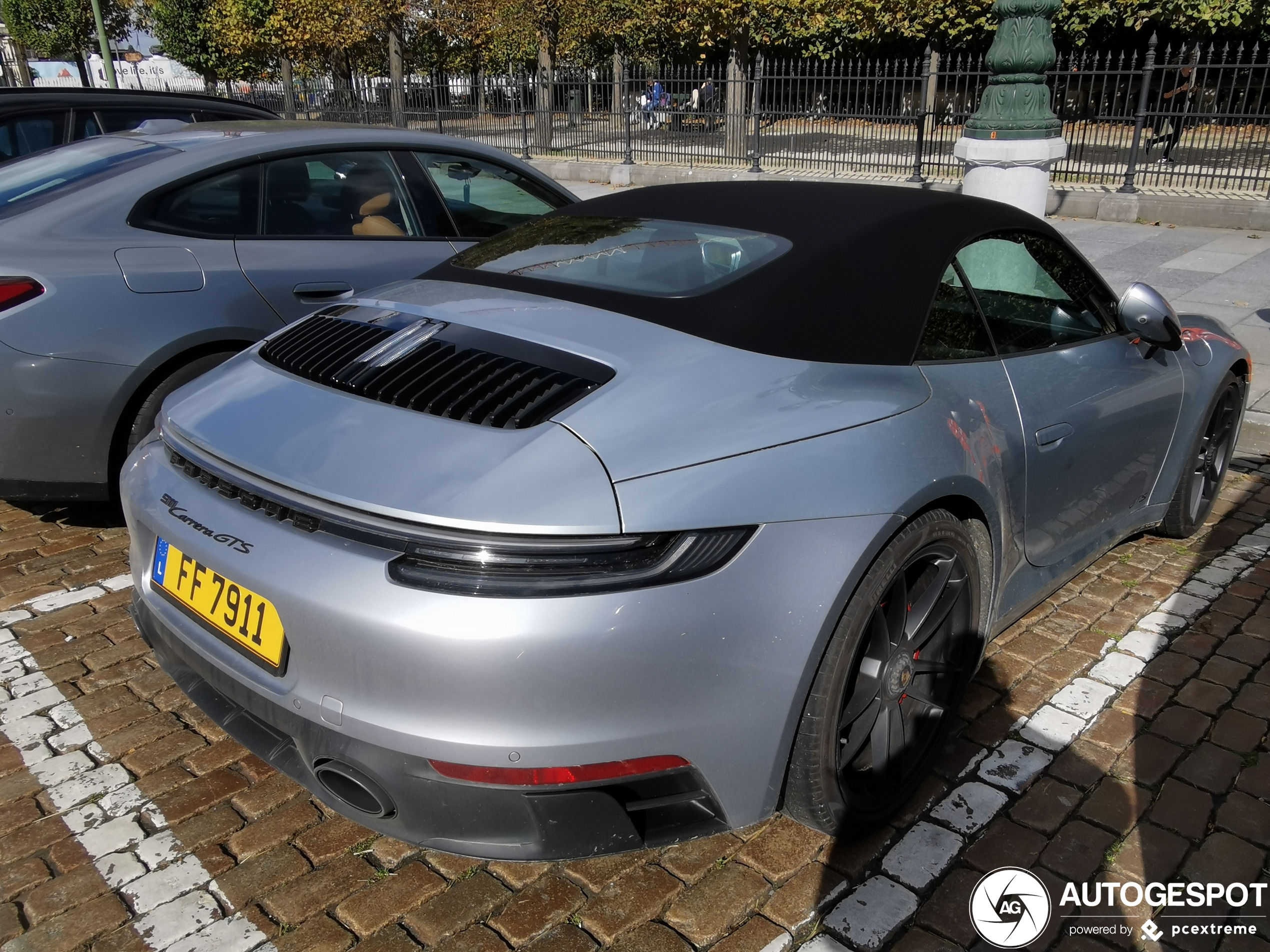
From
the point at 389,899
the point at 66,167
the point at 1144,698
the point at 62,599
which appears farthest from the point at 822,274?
the point at 66,167

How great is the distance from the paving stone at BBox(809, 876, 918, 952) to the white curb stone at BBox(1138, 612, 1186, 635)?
1.76m

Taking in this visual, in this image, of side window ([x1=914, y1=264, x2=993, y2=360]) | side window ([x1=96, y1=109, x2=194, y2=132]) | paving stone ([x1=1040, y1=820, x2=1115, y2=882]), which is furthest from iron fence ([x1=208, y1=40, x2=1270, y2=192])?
paving stone ([x1=1040, y1=820, x2=1115, y2=882])

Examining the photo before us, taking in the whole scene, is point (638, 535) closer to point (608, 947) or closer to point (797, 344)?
point (797, 344)

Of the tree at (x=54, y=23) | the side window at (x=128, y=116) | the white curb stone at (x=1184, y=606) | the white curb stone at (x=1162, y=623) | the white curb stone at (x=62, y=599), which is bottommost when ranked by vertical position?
the white curb stone at (x=1184, y=606)

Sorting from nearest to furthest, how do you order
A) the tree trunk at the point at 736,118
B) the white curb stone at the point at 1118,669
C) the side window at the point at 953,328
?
the side window at the point at 953,328, the white curb stone at the point at 1118,669, the tree trunk at the point at 736,118

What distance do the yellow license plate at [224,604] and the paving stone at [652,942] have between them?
3.05 feet

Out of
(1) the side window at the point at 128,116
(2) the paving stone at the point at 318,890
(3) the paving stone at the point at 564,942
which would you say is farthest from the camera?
(1) the side window at the point at 128,116

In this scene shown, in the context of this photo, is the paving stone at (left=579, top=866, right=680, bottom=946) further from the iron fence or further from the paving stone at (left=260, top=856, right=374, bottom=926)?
the iron fence

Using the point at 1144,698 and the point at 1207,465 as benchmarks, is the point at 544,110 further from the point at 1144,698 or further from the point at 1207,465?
the point at 1144,698

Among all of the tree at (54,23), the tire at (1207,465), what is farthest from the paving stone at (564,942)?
the tree at (54,23)

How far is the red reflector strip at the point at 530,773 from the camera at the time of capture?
1.86 meters

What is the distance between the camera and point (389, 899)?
2.29 metres

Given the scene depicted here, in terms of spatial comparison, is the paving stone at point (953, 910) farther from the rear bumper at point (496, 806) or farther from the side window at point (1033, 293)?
the side window at point (1033, 293)

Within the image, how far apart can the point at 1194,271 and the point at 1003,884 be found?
29.4 ft
